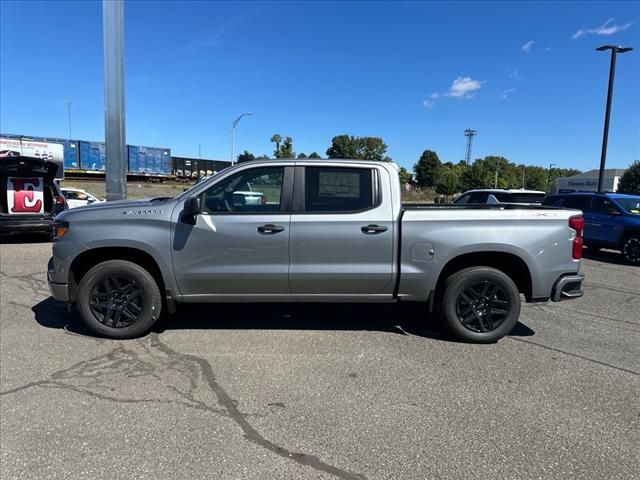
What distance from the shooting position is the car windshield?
11.9 meters

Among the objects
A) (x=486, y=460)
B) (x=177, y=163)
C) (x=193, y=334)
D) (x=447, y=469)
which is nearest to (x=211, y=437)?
(x=447, y=469)

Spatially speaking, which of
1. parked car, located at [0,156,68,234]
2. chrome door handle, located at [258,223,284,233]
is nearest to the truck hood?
chrome door handle, located at [258,223,284,233]

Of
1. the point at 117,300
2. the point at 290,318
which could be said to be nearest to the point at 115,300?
the point at 117,300

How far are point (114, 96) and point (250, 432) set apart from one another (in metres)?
9.89

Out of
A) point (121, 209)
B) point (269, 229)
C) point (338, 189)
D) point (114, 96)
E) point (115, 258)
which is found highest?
point (114, 96)

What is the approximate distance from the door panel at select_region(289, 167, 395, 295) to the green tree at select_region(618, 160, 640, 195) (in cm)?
6022

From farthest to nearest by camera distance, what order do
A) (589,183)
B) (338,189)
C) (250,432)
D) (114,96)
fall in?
(589,183) < (114,96) < (338,189) < (250,432)

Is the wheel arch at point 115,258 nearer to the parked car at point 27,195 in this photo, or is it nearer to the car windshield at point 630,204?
the parked car at point 27,195

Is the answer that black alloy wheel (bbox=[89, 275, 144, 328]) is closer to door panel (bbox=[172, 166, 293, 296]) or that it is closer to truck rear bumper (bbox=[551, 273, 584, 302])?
door panel (bbox=[172, 166, 293, 296])

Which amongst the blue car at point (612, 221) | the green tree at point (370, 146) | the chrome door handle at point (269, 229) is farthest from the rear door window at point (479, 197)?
the green tree at point (370, 146)

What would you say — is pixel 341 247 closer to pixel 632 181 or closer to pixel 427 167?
pixel 632 181

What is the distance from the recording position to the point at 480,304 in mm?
4980

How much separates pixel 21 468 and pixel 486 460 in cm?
273

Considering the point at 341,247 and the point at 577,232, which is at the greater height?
the point at 577,232
